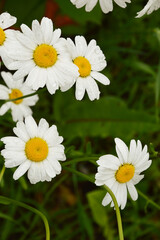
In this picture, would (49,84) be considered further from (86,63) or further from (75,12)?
(75,12)

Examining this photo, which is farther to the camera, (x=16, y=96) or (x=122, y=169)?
(x=16, y=96)

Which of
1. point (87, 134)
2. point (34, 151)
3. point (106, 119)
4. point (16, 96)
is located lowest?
point (34, 151)

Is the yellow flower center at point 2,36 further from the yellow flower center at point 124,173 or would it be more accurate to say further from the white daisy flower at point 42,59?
the yellow flower center at point 124,173

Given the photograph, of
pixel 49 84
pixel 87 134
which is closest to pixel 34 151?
pixel 49 84

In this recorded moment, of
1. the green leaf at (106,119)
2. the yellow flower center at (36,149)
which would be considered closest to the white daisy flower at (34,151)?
the yellow flower center at (36,149)

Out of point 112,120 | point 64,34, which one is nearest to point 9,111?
point 112,120

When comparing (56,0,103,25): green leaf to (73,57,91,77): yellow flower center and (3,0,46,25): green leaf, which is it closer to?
(3,0,46,25): green leaf

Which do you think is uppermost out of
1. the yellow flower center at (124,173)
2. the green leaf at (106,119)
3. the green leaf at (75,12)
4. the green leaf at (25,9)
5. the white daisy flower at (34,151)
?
the green leaf at (75,12)
